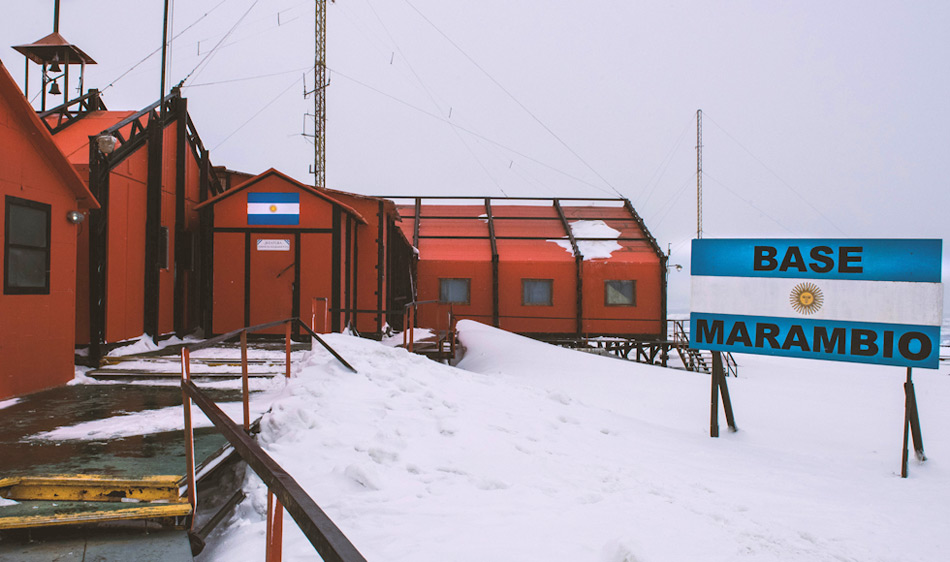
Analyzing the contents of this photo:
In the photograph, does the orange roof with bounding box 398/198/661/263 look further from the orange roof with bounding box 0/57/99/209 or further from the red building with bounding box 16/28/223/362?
the orange roof with bounding box 0/57/99/209

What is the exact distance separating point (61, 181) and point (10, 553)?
596 cm

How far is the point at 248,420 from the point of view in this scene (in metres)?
4.86

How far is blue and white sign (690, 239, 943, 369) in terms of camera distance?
7.26 meters

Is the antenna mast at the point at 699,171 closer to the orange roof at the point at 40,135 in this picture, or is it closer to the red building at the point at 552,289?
the red building at the point at 552,289

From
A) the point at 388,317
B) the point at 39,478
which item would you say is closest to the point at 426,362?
the point at 39,478

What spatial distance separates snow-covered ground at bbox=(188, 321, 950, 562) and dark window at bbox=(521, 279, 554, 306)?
455 inches

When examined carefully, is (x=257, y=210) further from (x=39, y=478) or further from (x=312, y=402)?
(x=39, y=478)

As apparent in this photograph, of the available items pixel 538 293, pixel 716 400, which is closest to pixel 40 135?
pixel 716 400

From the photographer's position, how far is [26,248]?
6746 mm

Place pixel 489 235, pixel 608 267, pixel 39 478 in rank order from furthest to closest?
1. pixel 489 235
2. pixel 608 267
3. pixel 39 478

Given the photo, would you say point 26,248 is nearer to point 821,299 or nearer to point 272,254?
point 272,254

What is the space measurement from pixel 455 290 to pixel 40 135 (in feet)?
51.3

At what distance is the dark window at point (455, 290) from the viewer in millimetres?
21656

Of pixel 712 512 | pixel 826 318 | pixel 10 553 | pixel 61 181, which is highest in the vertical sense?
pixel 61 181
